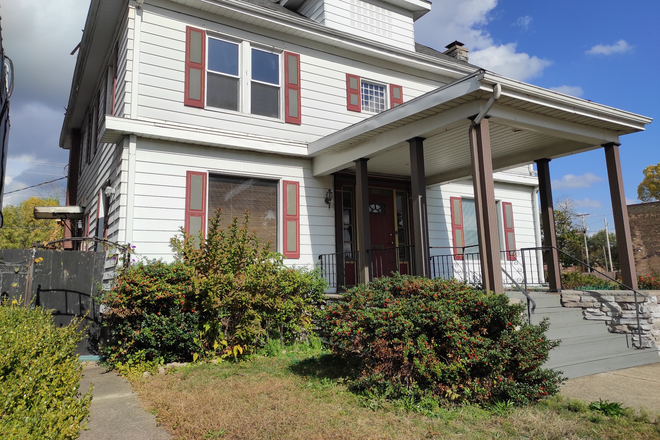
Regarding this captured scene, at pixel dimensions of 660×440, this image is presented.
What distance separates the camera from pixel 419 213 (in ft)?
20.7

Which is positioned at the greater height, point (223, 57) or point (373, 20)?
point (373, 20)

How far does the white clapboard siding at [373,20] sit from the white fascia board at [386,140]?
3.79 metres

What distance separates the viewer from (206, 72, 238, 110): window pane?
8.33 m

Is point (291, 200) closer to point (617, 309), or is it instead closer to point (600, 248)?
point (617, 309)

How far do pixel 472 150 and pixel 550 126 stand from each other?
164cm

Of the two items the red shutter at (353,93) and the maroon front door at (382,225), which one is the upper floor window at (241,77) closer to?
the red shutter at (353,93)

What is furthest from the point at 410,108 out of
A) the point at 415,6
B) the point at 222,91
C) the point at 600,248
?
the point at 600,248

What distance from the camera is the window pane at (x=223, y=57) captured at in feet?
27.6

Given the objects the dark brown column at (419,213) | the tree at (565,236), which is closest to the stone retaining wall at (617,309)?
the dark brown column at (419,213)

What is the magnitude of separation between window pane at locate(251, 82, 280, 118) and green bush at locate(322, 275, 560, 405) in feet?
18.2

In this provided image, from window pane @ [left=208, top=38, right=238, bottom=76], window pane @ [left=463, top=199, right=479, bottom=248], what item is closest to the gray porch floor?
window pane @ [left=463, top=199, right=479, bottom=248]

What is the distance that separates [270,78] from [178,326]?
17.7ft

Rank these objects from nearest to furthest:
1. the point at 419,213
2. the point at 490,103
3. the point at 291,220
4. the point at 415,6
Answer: the point at 490,103
the point at 419,213
the point at 291,220
the point at 415,6

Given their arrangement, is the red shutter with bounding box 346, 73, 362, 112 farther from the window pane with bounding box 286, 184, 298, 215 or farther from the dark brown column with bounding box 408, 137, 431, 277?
the dark brown column with bounding box 408, 137, 431, 277
